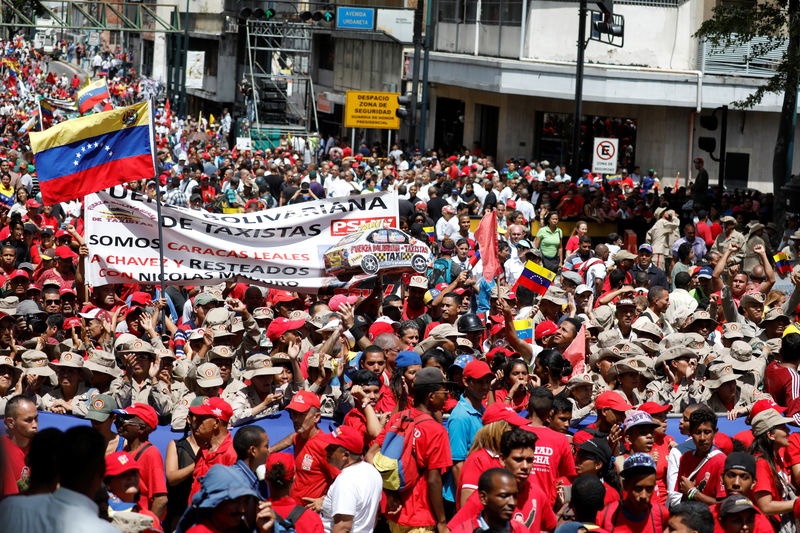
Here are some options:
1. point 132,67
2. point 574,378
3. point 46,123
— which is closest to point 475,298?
point 574,378

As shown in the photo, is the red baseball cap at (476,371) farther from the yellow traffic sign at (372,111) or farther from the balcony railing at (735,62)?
the balcony railing at (735,62)

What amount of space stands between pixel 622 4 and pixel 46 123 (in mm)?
16278

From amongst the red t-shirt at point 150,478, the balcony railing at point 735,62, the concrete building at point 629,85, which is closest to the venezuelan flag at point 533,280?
the red t-shirt at point 150,478

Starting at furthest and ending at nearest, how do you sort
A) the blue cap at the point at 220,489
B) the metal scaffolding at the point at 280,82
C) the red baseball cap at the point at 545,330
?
the metal scaffolding at the point at 280,82
the red baseball cap at the point at 545,330
the blue cap at the point at 220,489

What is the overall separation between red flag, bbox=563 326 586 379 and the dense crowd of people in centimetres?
2

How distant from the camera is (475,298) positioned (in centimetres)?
1262

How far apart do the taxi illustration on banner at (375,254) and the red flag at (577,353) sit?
6.92ft

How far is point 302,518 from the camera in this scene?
5.98m

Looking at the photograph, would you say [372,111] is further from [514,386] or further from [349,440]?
[349,440]

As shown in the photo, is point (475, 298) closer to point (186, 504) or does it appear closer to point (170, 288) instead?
point (170, 288)

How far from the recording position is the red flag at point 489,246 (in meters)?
12.2

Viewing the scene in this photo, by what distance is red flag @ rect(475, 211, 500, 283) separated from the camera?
12.2 metres

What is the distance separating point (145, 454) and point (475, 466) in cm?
187

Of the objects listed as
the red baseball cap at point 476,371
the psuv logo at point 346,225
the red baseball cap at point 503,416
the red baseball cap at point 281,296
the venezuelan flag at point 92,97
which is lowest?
the red baseball cap at point 281,296
